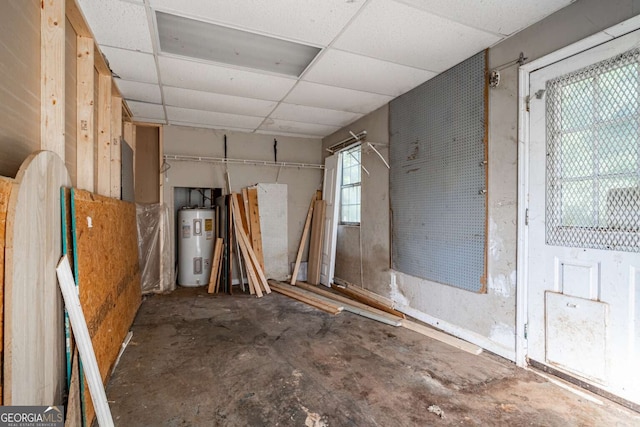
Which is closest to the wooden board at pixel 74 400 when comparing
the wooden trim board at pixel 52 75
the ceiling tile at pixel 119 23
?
the wooden trim board at pixel 52 75

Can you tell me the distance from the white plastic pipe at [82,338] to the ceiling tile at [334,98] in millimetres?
2658

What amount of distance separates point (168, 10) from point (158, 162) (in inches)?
119

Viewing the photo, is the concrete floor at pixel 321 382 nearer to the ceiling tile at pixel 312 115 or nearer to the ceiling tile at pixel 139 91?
the ceiling tile at pixel 139 91

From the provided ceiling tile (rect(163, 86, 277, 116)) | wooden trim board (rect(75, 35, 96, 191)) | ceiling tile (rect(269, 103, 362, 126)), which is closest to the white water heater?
ceiling tile (rect(163, 86, 277, 116))

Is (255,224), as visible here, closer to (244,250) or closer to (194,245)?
(244,250)

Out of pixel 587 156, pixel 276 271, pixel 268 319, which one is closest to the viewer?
pixel 587 156

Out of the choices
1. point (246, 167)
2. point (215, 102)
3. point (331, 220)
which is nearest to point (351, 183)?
point (331, 220)

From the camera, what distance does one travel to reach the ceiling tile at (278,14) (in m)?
2.03

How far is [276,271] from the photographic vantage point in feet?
17.4

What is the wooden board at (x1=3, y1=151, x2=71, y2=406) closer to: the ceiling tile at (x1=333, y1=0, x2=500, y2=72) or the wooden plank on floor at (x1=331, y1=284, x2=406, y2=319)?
the ceiling tile at (x1=333, y1=0, x2=500, y2=72)

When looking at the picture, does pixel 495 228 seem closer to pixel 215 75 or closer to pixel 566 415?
pixel 566 415

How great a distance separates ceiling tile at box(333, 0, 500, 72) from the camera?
7.03 ft

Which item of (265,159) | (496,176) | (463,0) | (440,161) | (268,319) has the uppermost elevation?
(463,0)

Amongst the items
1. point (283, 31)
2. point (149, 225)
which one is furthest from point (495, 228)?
point (149, 225)
